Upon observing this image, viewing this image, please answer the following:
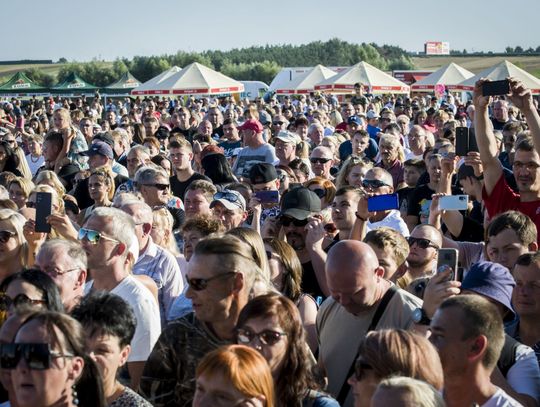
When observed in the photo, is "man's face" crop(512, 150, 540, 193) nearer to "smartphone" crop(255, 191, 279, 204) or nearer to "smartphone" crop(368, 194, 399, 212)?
"smartphone" crop(368, 194, 399, 212)

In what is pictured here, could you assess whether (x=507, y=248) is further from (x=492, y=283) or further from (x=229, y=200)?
(x=229, y=200)

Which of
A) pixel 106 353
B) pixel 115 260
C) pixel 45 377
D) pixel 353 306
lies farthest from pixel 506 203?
pixel 45 377

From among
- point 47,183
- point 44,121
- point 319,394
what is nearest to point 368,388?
point 319,394

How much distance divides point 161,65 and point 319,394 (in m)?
76.2

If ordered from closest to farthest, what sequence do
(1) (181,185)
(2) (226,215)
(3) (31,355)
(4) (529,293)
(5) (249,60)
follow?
(3) (31,355), (4) (529,293), (2) (226,215), (1) (181,185), (5) (249,60)

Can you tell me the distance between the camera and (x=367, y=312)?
4.64 meters

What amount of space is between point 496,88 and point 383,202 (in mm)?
1069

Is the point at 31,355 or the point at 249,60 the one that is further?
the point at 249,60

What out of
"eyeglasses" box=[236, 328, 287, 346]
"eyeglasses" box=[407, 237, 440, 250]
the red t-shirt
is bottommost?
"eyeglasses" box=[407, 237, 440, 250]

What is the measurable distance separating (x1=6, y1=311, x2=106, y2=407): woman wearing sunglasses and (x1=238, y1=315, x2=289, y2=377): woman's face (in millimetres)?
628

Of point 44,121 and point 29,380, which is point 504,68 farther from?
point 29,380

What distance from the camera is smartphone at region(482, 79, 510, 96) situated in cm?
634

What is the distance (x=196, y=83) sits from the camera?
29656mm

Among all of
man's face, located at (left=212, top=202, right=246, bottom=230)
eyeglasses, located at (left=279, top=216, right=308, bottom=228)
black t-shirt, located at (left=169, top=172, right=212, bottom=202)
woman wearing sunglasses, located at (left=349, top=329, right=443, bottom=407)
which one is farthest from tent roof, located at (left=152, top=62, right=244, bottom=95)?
woman wearing sunglasses, located at (left=349, top=329, right=443, bottom=407)
